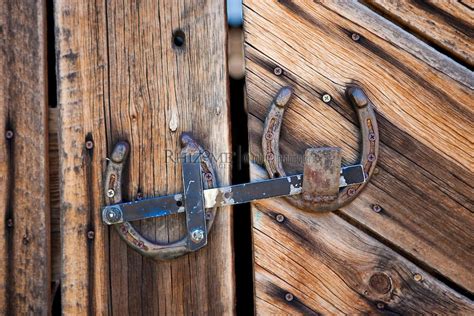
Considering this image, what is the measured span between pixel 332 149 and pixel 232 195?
0.29m

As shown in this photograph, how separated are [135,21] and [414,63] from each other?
2.52ft

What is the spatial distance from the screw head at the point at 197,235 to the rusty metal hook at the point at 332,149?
239mm

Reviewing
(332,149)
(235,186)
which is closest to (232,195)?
(235,186)

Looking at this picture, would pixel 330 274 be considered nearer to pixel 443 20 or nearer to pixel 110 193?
pixel 110 193

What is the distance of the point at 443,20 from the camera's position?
55.5 inches

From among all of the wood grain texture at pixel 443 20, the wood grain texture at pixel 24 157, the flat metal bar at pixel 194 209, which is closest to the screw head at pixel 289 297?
the flat metal bar at pixel 194 209

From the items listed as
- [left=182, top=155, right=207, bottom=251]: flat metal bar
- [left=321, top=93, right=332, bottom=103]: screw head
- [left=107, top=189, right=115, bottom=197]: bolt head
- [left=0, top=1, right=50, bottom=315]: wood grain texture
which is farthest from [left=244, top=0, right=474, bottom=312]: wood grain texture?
[left=0, top=1, right=50, bottom=315]: wood grain texture

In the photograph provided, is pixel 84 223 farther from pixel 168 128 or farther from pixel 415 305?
pixel 415 305

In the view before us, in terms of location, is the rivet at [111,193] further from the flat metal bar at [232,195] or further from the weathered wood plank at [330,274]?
the weathered wood plank at [330,274]

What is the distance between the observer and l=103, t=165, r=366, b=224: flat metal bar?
135 centimetres

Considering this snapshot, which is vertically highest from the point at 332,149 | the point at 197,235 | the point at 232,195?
the point at 332,149

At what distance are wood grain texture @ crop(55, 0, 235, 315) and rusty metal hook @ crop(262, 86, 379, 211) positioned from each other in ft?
0.38

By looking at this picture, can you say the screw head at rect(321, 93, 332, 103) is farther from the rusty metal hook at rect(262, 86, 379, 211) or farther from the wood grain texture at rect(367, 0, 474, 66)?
A: the wood grain texture at rect(367, 0, 474, 66)

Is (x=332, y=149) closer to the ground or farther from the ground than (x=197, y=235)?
farther from the ground
